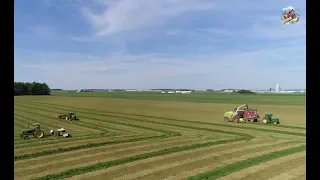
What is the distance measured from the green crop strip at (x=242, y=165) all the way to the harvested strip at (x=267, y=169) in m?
0.23

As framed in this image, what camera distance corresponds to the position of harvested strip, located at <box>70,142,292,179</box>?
322 inches

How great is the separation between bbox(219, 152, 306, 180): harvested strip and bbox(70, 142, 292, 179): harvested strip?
1362mm

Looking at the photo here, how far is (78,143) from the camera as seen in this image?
12727mm

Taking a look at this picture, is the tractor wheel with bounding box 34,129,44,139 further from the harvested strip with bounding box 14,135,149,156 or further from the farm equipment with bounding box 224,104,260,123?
the farm equipment with bounding box 224,104,260,123

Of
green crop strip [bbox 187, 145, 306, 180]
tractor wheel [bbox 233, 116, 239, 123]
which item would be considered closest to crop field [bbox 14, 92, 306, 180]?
green crop strip [bbox 187, 145, 306, 180]

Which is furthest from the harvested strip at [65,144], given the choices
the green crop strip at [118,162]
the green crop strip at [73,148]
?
the green crop strip at [118,162]

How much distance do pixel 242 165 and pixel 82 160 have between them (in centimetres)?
528

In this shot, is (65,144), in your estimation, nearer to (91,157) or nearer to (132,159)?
(91,157)

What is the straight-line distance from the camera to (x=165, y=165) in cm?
915

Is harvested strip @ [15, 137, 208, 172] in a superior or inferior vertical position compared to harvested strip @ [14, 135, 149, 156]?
inferior

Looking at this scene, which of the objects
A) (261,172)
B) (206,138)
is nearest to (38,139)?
(206,138)

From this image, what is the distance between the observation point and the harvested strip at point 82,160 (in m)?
8.50
